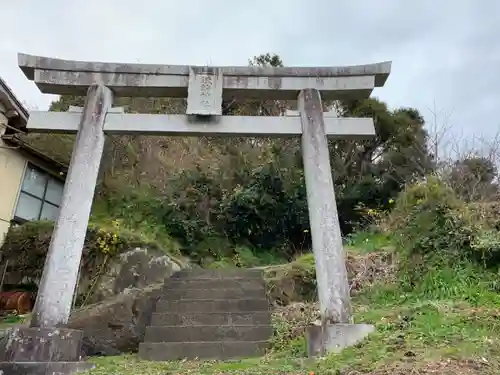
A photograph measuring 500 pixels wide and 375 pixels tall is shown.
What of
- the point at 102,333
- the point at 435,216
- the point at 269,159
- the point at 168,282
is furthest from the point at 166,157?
the point at 435,216

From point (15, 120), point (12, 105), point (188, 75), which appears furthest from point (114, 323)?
point (15, 120)

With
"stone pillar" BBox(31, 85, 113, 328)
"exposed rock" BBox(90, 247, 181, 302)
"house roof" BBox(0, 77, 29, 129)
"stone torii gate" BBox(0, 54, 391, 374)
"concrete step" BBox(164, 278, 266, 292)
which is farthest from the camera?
"house roof" BBox(0, 77, 29, 129)

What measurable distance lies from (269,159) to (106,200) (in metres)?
5.04

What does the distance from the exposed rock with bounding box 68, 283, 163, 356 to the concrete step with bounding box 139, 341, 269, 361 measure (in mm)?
1378

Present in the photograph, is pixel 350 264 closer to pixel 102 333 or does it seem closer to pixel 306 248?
pixel 306 248

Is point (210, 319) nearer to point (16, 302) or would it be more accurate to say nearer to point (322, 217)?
point (322, 217)

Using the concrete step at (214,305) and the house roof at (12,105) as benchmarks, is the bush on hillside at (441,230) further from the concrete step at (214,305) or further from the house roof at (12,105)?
the house roof at (12,105)

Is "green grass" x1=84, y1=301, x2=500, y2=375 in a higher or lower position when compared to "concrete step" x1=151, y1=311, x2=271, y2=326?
lower

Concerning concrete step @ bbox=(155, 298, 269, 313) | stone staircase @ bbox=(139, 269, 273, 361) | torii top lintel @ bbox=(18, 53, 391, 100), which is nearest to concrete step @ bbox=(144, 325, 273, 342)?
stone staircase @ bbox=(139, 269, 273, 361)

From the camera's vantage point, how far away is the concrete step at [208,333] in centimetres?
609

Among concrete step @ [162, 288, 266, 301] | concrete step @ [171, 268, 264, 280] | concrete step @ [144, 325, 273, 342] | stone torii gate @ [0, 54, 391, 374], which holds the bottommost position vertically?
concrete step @ [144, 325, 273, 342]

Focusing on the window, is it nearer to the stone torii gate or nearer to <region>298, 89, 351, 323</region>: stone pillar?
the stone torii gate

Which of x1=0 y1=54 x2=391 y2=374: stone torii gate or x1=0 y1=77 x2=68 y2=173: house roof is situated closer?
x1=0 y1=54 x2=391 y2=374: stone torii gate

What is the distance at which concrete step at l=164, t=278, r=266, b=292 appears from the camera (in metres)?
7.67
